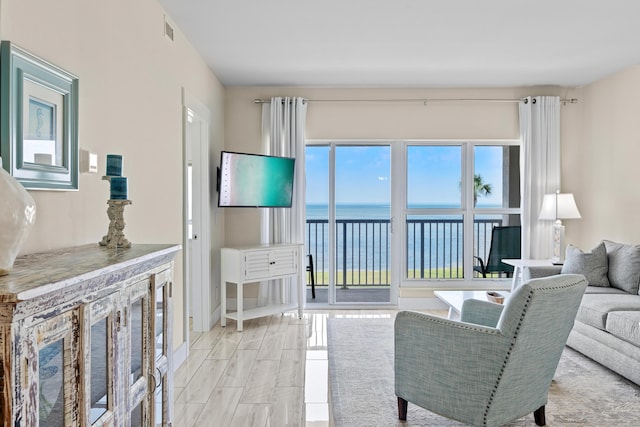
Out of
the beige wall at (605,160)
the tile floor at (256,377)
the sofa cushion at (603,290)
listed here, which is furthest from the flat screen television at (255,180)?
the beige wall at (605,160)

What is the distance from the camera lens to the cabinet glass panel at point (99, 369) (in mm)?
1403

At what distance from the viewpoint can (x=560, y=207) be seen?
17.2ft

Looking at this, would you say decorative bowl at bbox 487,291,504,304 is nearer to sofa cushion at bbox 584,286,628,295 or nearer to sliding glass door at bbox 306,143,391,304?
sofa cushion at bbox 584,286,628,295

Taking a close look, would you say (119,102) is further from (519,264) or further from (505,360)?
(519,264)

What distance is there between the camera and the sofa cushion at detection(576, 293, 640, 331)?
3562 millimetres

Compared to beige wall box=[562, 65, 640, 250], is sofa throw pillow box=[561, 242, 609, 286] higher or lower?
lower

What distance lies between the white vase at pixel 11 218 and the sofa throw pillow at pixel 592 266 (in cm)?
441

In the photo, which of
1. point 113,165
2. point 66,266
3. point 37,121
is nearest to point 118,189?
point 113,165

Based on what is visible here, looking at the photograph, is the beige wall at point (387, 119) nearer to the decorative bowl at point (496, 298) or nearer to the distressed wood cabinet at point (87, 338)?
the decorative bowl at point (496, 298)

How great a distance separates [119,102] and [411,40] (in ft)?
8.05

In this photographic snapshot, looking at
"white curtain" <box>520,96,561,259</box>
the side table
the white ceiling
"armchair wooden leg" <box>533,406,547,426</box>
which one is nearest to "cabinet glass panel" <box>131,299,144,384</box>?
"armchair wooden leg" <box>533,406,547,426</box>

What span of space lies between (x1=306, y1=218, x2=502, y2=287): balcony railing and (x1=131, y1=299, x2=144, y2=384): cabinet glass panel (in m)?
4.10

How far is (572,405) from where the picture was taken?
9.72 ft

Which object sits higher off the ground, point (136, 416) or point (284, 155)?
point (284, 155)
